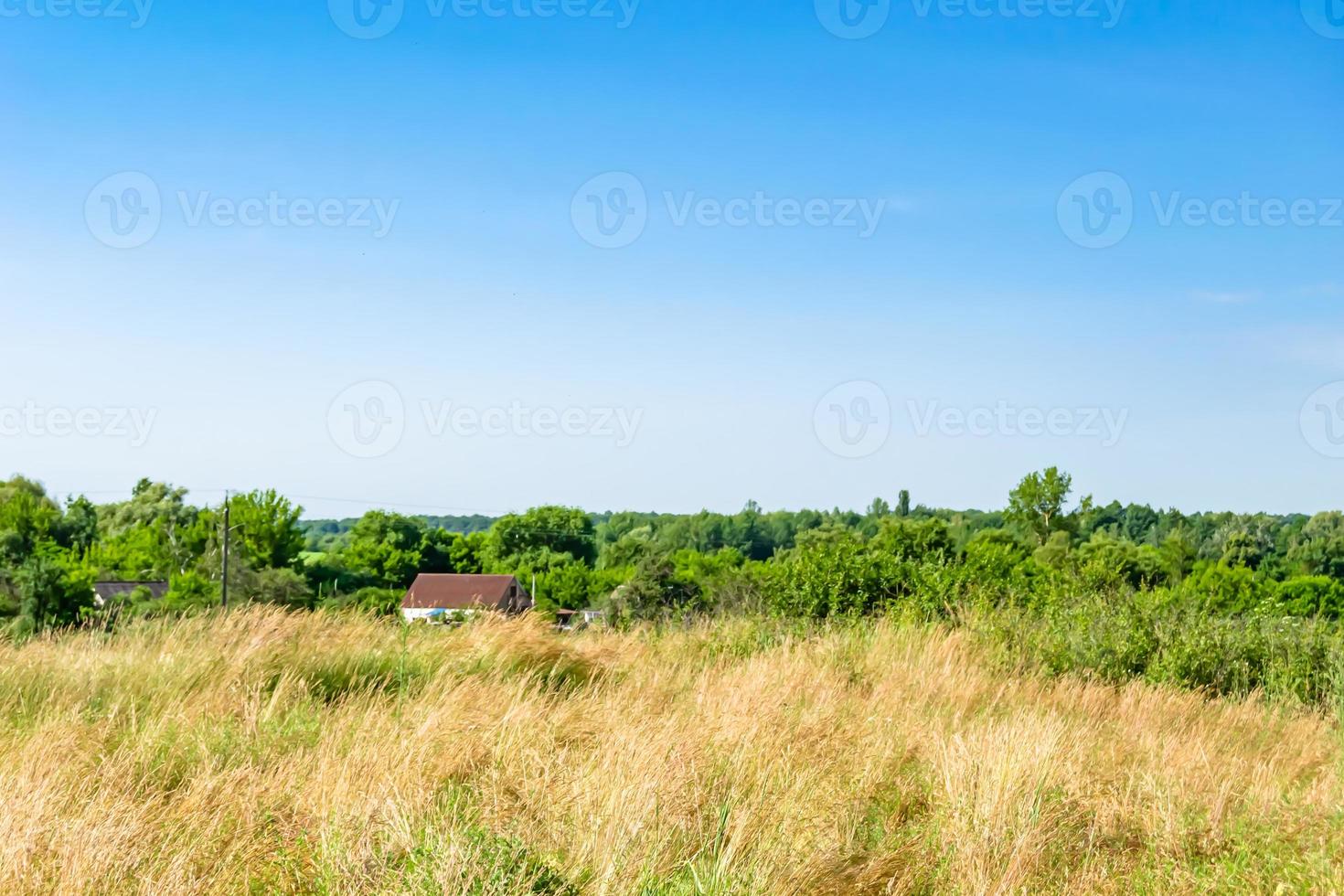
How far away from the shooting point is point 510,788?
197 inches

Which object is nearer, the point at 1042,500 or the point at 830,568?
the point at 830,568

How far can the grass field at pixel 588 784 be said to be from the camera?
395 cm

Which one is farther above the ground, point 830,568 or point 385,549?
point 830,568

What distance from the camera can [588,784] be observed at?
4.86 m

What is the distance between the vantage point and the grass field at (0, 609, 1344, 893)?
3.95 m

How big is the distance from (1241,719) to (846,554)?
838cm

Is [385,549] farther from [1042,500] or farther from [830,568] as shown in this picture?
[830,568]

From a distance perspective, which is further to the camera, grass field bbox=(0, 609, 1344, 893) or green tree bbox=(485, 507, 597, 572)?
green tree bbox=(485, 507, 597, 572)

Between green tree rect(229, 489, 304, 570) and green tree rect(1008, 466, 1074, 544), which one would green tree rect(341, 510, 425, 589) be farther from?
green tree rect(1008, 466, 1074, 544)

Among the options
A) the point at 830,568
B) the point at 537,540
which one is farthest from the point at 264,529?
the point at 830,568

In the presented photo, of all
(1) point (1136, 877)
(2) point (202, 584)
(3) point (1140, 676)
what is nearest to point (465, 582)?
(2) point (202, 584)

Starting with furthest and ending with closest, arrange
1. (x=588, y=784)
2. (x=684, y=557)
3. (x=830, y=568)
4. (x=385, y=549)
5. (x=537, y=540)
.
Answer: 1. (x=537, y=540)
2. (x=684, y=557)
3. (x=385, y=549)
4. (x=830, y=568)
5. (x=588, y=784)

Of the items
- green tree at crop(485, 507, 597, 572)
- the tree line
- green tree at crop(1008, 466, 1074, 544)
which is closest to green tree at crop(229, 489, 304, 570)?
the tree line

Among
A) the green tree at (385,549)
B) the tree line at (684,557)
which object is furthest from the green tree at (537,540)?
the green tree at (385,549)
